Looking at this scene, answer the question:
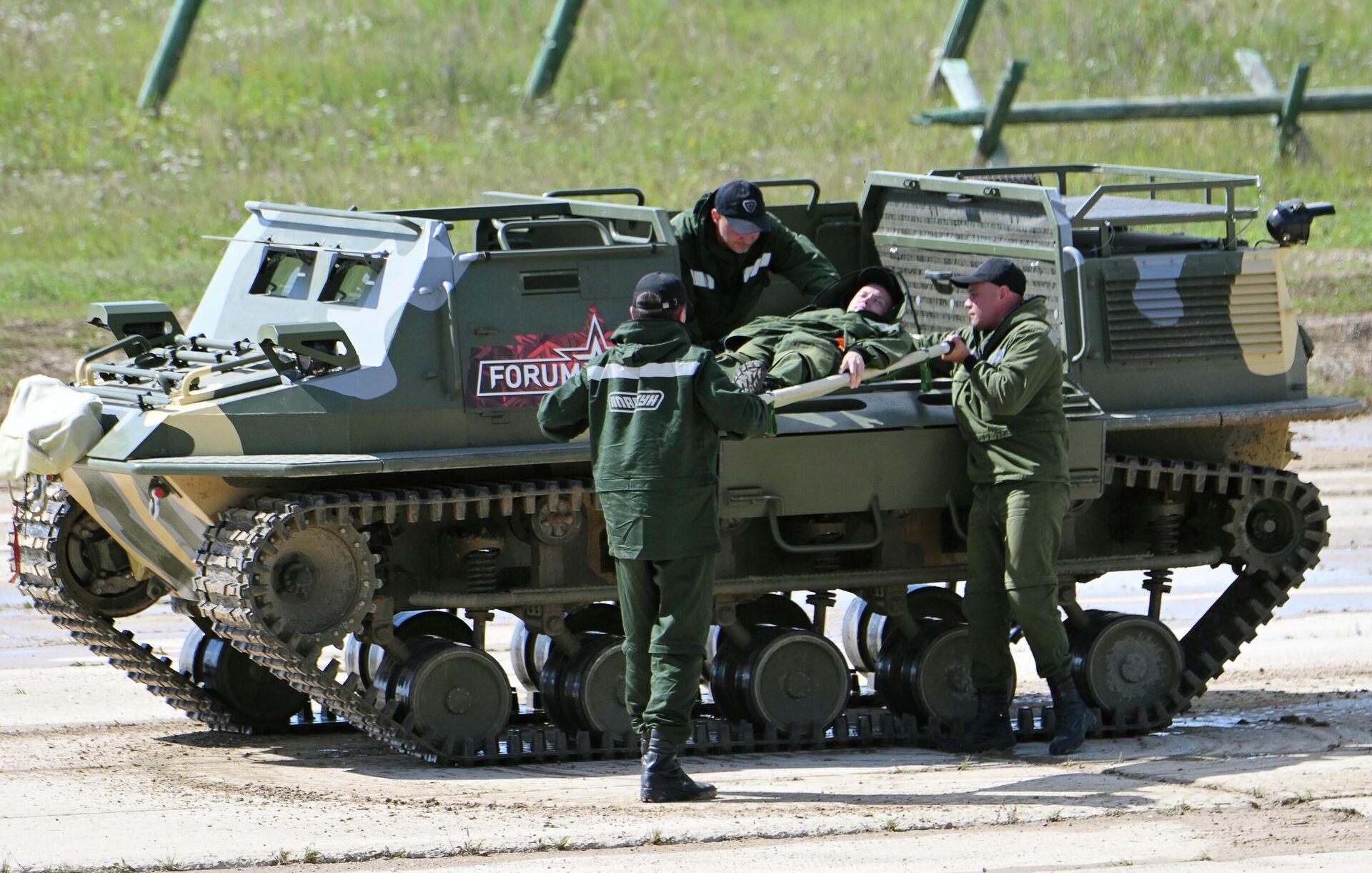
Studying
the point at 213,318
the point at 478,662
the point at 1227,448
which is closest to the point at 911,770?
the point at 478,662

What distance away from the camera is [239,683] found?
413 inches

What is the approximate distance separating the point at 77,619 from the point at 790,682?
10.8 feet

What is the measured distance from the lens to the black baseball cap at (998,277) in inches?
374

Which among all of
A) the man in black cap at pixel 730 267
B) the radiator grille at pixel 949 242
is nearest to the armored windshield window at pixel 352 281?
the man in black cap at pixel 730 267

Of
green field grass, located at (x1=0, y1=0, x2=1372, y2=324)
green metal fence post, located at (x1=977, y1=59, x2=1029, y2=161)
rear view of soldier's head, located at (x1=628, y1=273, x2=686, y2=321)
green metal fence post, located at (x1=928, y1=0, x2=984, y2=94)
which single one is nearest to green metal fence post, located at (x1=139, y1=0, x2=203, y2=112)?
green field grass, located at (x1=0, y1=0, x2=1372, y2=324)

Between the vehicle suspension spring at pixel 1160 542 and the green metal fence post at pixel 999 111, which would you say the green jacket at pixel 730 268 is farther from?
the green metal fence post at pixel 999 111

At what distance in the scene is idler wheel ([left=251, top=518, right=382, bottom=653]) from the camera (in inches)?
356

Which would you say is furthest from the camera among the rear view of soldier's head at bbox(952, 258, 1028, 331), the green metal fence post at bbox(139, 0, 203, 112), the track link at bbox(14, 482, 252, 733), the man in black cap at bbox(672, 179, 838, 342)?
A: the green metal fence post at bbox(139, 0, 203, 112)

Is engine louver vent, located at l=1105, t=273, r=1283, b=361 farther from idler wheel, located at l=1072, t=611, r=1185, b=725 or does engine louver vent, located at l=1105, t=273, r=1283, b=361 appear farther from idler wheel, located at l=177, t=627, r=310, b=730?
idler wheel, located at l=177, t=627, r=310, b=730

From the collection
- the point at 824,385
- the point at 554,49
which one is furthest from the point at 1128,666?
the point at 554,49

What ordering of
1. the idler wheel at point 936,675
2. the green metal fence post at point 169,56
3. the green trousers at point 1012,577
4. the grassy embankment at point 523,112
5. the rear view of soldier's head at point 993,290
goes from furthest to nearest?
the green metal fence post at point 169,56 → the grassy embankment at point 523,112 → the idler wheel at point 936,675 → the rear view of soldier's head at point 993,290 → the green trousers at point 1012,577

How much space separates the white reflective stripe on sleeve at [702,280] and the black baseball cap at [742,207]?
41 cm

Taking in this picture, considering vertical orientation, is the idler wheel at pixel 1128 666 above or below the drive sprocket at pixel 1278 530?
below

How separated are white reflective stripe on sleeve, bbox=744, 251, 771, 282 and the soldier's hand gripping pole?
1.29m
